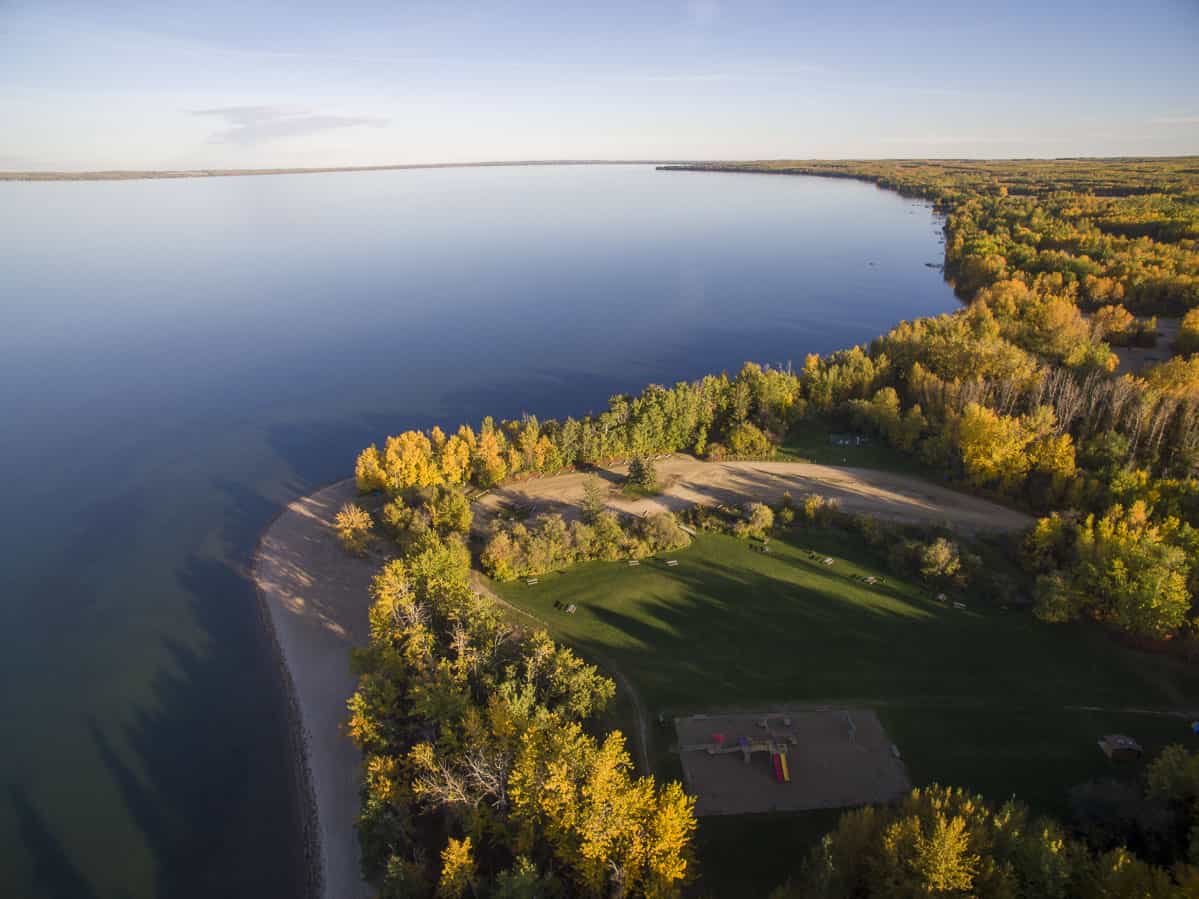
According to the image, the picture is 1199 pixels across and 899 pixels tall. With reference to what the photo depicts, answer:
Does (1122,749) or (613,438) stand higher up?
(613,438)

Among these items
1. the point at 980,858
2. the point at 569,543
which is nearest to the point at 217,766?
the point at 569,543

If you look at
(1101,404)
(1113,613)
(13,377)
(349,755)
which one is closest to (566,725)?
(349,755)

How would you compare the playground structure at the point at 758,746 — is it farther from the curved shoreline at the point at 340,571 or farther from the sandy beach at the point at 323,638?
the curved shoreline at the point at 340,571

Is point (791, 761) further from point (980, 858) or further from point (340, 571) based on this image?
point (340, 571)

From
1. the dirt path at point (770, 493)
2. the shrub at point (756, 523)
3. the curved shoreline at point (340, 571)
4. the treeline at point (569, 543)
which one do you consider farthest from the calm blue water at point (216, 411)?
the shrub at point (756, 523)

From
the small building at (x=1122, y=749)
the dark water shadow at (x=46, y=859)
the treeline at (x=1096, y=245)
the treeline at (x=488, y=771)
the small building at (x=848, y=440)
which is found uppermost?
the treeline at (x=1096, y=245)
